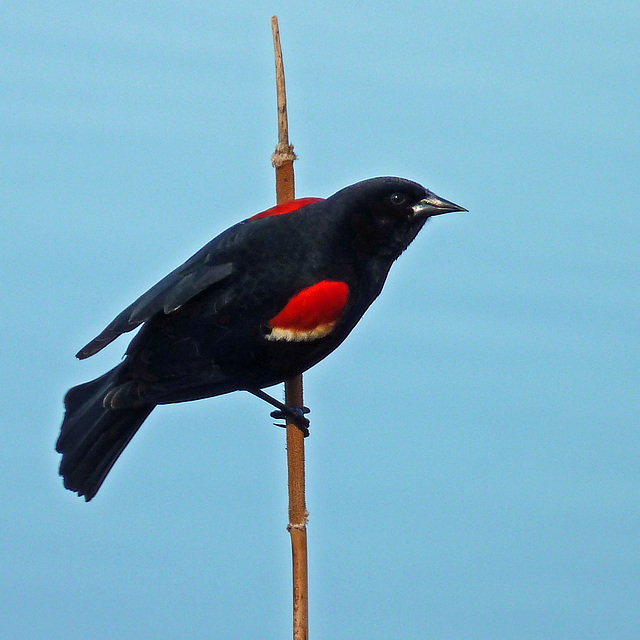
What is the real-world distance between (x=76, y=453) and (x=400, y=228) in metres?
0.87

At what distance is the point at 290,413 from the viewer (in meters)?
2.88

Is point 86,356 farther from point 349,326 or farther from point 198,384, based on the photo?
point 349,326

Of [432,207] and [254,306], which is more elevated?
[432,207]

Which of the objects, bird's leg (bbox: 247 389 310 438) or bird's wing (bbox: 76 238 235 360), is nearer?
bird's wing (bbox: 76 238 235 360)

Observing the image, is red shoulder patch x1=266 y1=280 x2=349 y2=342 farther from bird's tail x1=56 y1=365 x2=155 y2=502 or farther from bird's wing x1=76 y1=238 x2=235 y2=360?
bird's tail x1=56 y1=365 x2=155 y2=502

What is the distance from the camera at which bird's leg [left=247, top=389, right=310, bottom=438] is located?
287 cm

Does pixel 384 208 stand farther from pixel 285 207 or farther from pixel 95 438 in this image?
pixel 95 438

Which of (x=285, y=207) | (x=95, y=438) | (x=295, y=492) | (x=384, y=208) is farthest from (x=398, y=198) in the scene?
(x=95, y=438)

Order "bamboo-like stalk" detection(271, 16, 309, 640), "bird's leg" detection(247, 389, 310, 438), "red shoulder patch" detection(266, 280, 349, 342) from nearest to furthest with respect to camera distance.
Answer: "red shoulder patch" detection(266, 280, 349, 342)
"bamboo-like stalk" detection(271, 16, 309, 640)
"bird's leg" detection(247, 389, 310, 438)

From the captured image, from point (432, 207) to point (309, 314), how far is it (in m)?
0.37

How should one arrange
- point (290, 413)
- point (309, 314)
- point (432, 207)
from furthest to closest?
point (290, 413) → point (432, 207) → point (309, 314)

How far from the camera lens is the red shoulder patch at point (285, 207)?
277 centimetres

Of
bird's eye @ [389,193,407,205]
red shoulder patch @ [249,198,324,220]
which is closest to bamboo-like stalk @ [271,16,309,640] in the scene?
red shoulder patch @ [249,198,324,220]

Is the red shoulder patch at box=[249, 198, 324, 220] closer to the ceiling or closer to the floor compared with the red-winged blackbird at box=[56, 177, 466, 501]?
closer to the ceiling
